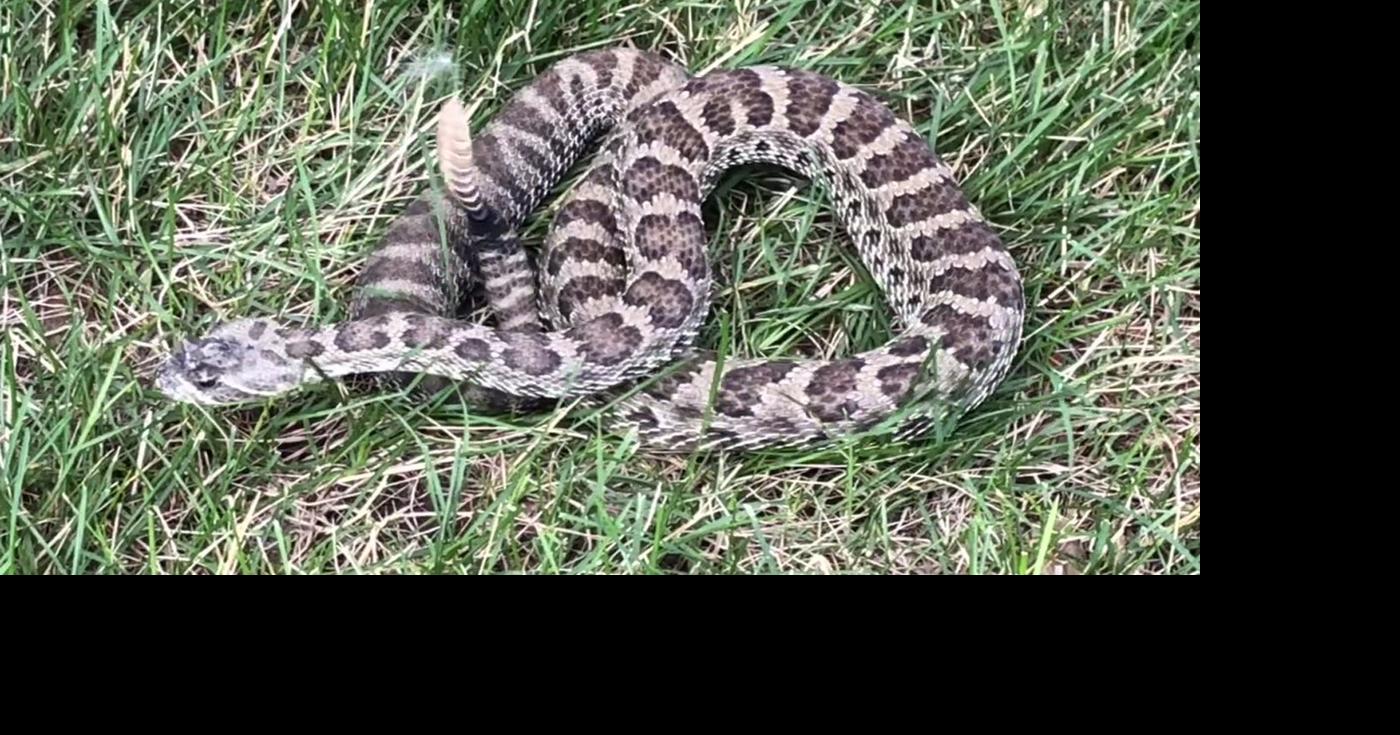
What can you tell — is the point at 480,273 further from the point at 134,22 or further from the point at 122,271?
the point at 134,22

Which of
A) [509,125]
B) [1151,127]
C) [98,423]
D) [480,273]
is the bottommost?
[98,423]

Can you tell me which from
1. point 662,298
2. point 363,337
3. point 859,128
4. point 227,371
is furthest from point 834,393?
point 227,371

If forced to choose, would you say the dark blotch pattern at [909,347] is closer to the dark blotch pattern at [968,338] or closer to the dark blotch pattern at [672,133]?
the dark blotch pattern at [968,338]

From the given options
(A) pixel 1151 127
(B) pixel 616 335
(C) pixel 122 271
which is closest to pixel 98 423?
(C) pixel 122 271

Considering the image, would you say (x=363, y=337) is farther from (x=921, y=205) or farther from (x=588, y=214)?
(x=921, y=205)

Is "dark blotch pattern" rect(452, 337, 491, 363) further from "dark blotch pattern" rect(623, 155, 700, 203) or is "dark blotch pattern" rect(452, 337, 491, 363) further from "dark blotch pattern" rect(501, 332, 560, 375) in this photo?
"dark blotch pattern" rect(623, 155, 700, 203)

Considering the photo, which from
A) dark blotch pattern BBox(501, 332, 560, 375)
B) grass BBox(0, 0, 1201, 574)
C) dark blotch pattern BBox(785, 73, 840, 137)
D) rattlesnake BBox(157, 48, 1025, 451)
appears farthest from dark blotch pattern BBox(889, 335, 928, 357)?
dark blotch pattern BBox(501, 332, 560, 375)
